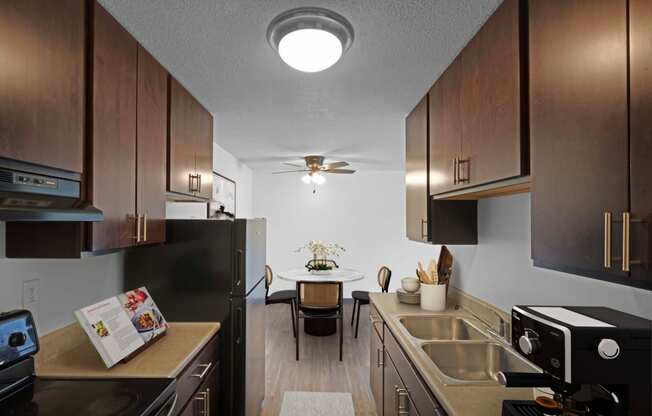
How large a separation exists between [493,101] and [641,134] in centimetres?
72

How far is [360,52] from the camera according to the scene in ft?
5.65

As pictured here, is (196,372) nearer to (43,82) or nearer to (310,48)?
(43,82)

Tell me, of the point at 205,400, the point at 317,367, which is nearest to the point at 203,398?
the point at 205,400

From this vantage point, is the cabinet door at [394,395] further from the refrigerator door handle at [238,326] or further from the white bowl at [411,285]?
the refrigerator door handle at [238,326]

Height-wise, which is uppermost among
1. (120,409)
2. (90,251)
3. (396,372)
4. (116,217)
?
(116,217)

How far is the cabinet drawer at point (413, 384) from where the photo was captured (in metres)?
1.38

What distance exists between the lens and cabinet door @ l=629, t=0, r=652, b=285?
0.73m

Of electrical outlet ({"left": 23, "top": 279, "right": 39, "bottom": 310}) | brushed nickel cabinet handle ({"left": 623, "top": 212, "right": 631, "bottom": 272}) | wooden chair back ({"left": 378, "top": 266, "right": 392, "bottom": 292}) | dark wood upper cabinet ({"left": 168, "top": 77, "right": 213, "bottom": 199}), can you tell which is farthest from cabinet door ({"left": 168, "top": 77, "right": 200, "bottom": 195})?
wooden chair back ({"left": 378, "top": 266, "right": 392, "bottom": 292})

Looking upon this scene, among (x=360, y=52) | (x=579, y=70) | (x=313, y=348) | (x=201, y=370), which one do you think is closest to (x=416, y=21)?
(x=360, y=52)

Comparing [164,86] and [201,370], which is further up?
[164,86]

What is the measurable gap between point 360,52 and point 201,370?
6.15ft

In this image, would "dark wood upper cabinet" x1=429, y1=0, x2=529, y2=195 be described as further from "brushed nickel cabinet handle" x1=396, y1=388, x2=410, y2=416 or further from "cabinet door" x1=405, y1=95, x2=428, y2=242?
"brushed nickel cabinet handle" x1=396, y1=388, x2=410, y2=416

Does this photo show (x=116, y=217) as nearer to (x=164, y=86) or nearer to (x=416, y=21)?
(x=164, y=86)

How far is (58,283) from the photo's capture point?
1653 mm
